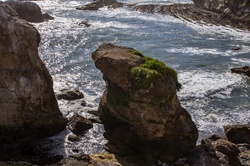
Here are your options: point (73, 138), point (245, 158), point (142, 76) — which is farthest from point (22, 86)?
point (245, 158)

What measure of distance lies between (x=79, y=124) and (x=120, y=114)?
2812 millimetres

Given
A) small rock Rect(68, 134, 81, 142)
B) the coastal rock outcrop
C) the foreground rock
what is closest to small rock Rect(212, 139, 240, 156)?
small rock Rect(68, 134, 81, 142)

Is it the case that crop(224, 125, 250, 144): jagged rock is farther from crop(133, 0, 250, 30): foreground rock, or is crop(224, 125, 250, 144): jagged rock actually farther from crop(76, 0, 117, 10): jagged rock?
crop(76, 0, 117, 10): jagged rock

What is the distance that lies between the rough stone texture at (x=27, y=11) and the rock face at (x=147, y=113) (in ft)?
128

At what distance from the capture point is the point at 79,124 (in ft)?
69.6

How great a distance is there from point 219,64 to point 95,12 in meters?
39.2

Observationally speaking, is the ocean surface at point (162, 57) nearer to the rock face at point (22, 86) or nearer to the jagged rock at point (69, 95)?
the jagged rock at point (69, 95)

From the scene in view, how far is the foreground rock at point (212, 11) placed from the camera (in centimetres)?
6047

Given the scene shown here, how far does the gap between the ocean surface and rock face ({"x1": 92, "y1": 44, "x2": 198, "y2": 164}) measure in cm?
188

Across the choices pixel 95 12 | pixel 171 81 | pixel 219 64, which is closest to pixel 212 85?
pixel 219 64

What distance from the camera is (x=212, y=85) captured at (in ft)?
102

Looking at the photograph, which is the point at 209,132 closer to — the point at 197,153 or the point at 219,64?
the point at 197,153

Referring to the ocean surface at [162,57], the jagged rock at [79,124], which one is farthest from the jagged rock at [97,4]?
the jagged rock at [79,124]

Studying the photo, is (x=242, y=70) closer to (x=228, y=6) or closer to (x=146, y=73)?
(x=146, y=73)
